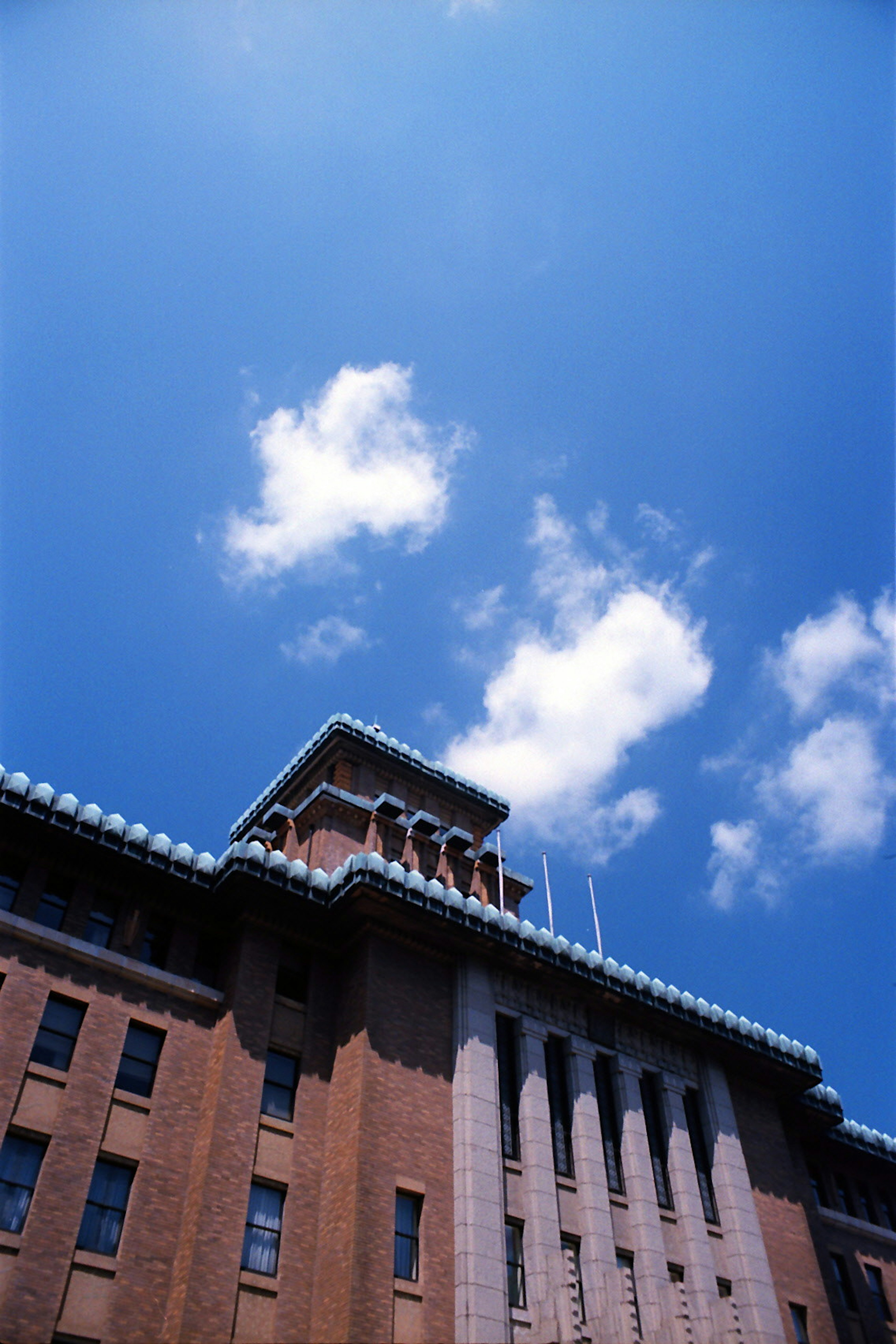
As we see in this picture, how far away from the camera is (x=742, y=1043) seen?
129 ft

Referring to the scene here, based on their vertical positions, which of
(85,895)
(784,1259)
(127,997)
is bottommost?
(784,1259)

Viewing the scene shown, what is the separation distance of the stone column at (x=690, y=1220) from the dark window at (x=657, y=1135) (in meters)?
0.24

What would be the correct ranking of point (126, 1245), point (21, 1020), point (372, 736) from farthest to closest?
point (372, 736), point (21, 1020), point (126, 1245)

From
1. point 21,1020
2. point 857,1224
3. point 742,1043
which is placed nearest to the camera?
point 21,1020

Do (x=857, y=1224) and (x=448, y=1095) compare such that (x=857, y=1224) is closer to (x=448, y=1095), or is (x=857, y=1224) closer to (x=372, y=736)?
(x=448, y=1095)

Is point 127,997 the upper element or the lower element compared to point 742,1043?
lower

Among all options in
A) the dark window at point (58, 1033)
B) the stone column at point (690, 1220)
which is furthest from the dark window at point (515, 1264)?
the dark window at point (58, 1033)

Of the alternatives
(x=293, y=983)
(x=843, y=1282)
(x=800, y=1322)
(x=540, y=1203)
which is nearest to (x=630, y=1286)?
(x=540, y=1203)

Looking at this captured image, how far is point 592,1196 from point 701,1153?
21.7 feet

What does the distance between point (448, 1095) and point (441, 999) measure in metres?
3.18

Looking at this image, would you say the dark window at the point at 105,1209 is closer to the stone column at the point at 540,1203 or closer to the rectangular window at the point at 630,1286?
the stone column at the point at 540,1203

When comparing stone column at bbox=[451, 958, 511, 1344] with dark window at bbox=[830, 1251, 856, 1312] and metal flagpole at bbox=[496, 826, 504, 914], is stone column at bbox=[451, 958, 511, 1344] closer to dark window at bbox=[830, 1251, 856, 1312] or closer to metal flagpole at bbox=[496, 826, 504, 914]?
metal flagpole at bbox=[496, 826, 504, 914]

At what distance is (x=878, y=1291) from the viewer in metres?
41.9

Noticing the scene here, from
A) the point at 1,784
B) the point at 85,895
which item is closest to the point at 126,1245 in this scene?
the point at 85,895
